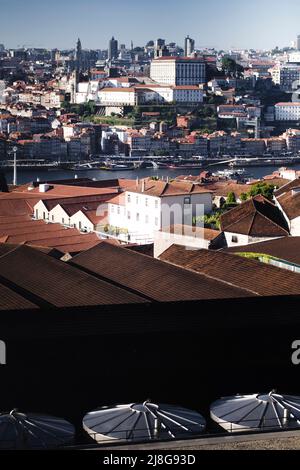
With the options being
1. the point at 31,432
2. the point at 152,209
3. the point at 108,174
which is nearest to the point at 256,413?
the point at 31,432

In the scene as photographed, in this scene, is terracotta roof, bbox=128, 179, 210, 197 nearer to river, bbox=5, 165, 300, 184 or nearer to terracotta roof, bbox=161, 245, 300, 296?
terracotta roof, bbox=161, 245, 300, 296

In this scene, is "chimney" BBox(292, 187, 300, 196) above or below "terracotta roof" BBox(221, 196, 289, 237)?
above

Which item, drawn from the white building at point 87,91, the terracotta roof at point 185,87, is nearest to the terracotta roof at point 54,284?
the terracotta roof at point 185,87

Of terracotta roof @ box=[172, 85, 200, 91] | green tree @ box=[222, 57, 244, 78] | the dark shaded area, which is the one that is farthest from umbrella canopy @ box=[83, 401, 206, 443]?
→ green tree @ box=[222, 57, 244, 78]

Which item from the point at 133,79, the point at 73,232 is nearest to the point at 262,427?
the point at 73,232

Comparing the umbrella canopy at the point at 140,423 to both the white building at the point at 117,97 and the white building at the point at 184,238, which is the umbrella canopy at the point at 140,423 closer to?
the white building at the point at 184,238

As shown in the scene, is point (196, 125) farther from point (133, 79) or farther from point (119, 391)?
point (119, 391)
